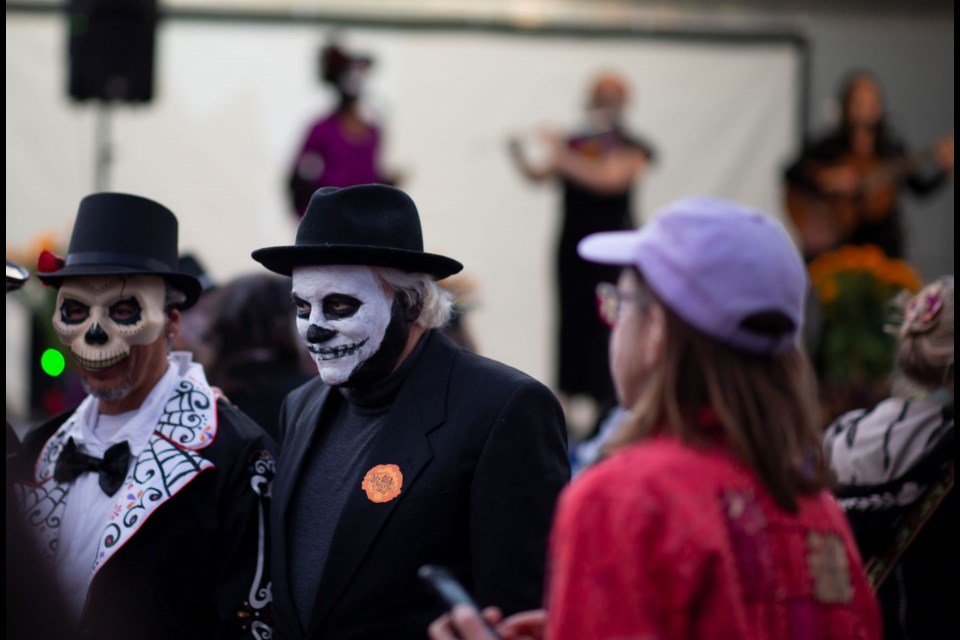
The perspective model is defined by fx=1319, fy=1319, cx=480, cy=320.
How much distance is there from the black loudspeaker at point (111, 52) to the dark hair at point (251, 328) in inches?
158

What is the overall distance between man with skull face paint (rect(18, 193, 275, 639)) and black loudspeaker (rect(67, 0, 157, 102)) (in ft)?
17.4

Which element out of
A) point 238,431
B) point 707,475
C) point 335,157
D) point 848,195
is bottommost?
point 238,431

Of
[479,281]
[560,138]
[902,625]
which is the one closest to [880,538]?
[902,625]

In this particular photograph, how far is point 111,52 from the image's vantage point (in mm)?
8945

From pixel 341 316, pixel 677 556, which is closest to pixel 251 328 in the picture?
pixel 341 316

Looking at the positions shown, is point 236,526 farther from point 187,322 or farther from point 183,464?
point 187,322

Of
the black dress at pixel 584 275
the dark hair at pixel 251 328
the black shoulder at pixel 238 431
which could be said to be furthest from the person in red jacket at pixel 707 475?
the black dress at pixel 584 275

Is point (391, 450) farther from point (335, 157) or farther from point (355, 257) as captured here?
point (335, 157)

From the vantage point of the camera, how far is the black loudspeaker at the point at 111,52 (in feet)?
29.2

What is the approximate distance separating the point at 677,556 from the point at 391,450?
1.34m

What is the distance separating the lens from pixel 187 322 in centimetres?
559

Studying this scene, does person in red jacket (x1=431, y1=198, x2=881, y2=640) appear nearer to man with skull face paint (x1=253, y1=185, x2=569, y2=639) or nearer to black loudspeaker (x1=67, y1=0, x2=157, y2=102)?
man with skull face paint (x1=253, y1=185, x2=569, y2=639)

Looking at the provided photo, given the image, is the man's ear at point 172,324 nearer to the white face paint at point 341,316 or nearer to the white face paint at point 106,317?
the white face paint at point 106,317

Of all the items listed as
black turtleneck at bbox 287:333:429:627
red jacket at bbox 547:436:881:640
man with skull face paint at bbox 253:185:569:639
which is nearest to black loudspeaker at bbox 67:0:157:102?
man with skull face paint at bbox 253:185:569:639
